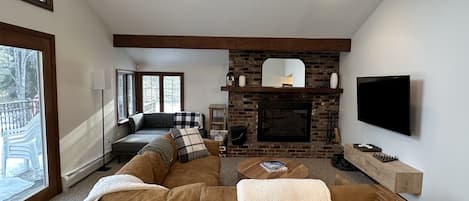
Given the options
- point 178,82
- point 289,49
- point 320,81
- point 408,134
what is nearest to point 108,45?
point 178,82

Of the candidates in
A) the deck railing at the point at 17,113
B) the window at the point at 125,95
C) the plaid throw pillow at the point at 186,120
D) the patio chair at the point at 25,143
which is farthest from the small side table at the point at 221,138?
the deck railing at the point at 17,113

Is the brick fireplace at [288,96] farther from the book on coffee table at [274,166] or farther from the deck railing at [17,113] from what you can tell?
the deck railing at [17,113]

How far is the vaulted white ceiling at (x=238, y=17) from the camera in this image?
401cm

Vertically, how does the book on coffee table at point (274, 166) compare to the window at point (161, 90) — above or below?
below

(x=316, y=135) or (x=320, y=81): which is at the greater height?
(x=320, y=81)

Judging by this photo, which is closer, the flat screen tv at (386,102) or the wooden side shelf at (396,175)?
the wooden side shelf at (396,175)

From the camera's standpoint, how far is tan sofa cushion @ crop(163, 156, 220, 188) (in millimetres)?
2775

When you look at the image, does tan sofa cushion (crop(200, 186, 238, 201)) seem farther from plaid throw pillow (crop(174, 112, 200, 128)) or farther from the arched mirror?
plaid throw pillow (crop(174, 112, 200, 128))

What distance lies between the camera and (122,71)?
17.8ft

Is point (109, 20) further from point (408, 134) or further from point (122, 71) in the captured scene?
point (408, 134)

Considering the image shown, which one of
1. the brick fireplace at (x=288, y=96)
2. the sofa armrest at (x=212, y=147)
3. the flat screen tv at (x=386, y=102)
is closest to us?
the flat screen tv at (x=386, y=102)

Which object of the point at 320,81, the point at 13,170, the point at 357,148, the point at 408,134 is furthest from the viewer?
the point at 320,81

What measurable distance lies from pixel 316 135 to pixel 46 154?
443 centimetres

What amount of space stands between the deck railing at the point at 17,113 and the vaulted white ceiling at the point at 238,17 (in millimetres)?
1794
